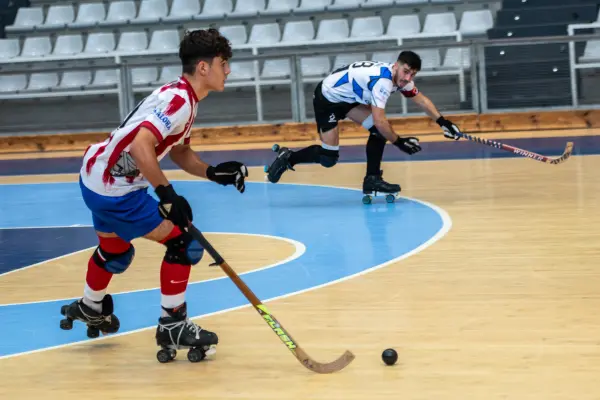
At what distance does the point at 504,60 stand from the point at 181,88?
952 centimetres

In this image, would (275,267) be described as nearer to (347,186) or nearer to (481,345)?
(481,345)

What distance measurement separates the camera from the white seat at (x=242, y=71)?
1478 cm

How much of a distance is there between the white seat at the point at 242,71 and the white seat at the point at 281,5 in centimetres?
214

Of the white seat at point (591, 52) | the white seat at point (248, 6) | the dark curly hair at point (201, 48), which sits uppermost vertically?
the white seat at point (248, 6)

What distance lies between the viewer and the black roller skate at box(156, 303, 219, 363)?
475 cm

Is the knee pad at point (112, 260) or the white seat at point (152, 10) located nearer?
the knee pad at point (112, 260)

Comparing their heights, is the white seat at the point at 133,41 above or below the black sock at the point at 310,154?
above

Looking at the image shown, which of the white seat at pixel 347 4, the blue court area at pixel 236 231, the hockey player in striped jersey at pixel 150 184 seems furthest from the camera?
the white seat at pixel 347 4

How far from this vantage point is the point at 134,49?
16.8 m

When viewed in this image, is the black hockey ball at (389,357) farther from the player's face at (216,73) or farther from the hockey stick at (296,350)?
the player's face at (216,73)

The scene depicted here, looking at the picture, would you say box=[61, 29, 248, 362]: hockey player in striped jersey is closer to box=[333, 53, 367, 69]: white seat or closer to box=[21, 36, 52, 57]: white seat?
box=[333, 53, 367, 69]: white seat

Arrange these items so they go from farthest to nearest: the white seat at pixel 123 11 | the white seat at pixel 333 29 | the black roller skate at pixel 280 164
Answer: the white seat at pixel 123 11 < the white seat at pixel 333 29 < the black roller skate at pixel 280 164

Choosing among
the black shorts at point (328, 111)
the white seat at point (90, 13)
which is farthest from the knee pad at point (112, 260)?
the white seat at point (90, 13)

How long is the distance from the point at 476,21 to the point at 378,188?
265 inches
